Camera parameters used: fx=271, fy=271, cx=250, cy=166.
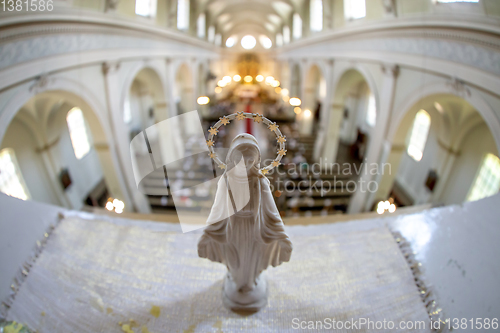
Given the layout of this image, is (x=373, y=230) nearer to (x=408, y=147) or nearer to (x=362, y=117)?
(x=408, y=147)

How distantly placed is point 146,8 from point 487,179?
9508 millimetres

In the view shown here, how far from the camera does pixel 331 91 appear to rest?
941 cm

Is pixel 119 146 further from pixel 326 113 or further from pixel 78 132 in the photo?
pixel 326 113

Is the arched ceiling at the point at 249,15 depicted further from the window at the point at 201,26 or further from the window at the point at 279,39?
the window at the point at 201,26

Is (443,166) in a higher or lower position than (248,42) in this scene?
lower

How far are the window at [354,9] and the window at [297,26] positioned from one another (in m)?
5.68

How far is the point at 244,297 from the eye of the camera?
89.7 inches

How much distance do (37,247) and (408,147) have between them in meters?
9.97

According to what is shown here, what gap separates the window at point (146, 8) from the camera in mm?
7050

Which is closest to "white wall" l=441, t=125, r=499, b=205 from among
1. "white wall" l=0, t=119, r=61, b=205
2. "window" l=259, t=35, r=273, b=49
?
"white wall" l=0, t=119, r=61, b=205

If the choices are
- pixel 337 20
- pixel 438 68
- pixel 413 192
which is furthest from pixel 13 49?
pixel 413 192

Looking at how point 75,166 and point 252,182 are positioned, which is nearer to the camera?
point 252,182

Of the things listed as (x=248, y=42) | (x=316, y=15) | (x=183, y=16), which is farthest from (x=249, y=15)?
(x=316, y=15)

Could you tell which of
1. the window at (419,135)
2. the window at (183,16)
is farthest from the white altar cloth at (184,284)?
the window at (183,16)
